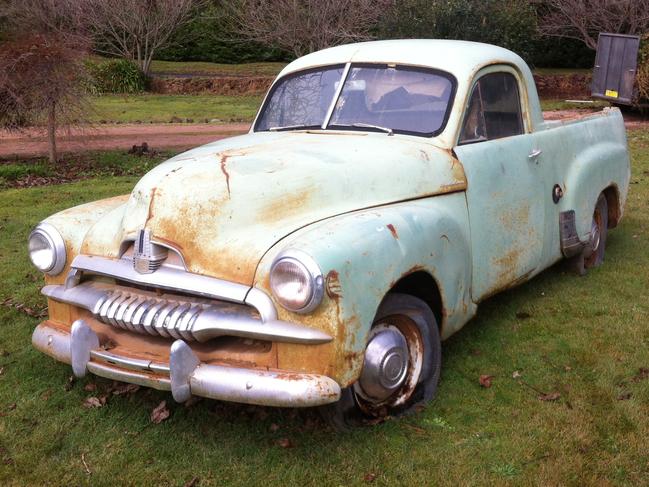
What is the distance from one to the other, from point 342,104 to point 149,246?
1.63m

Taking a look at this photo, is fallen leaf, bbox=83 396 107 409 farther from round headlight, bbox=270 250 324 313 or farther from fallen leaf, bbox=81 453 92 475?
round headlight, bbox=270 250 324 313

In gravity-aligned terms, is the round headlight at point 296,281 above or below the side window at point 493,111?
below

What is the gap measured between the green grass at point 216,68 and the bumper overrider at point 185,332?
22.6m

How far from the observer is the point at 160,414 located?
3.49 metres

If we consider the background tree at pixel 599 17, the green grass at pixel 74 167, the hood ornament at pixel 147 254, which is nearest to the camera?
the hood ornament at pixel 147 254

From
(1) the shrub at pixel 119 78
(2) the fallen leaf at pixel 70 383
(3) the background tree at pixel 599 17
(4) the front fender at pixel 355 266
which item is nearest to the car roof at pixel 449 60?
(4) the front fender at pixel 355 266

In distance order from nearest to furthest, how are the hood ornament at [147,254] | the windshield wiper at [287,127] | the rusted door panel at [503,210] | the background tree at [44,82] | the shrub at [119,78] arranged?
the hood ornament at [147,254] < the rusted door panel at [503,210] < the windshield wiper at [287,127] < the background tree at [44,82] < the shrub at [119,78]

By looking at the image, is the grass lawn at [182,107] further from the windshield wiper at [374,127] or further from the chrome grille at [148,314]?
the chrome grille at [148,314]

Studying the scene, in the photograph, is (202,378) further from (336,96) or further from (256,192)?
(336,96)

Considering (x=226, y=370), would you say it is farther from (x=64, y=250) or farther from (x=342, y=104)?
(x=342, y=104)

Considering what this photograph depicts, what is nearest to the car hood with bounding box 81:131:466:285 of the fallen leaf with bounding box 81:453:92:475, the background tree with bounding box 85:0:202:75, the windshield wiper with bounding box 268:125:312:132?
the windshield wiper with bounding box 268:125:312:132

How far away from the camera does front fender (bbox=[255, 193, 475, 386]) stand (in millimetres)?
2883

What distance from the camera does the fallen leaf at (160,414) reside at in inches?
136

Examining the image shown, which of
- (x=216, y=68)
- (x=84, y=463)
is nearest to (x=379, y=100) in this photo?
(x=84, y=463)
